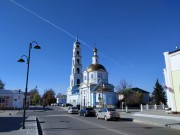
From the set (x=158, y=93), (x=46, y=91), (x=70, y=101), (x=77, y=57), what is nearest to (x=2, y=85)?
(x=46, y=91)

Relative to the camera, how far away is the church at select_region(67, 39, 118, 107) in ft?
251

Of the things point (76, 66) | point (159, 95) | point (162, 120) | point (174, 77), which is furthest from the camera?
point (76, 66)

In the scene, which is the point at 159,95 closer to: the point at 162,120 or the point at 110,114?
the point at 110,114

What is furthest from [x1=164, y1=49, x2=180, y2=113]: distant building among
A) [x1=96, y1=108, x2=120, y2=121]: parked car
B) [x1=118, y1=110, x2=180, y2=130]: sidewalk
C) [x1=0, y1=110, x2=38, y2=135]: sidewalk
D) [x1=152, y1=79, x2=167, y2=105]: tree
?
[x1=152, y1=79, x2=167, y2=105]: tree

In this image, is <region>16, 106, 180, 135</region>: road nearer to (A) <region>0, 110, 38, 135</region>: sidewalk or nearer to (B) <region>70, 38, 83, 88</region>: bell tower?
(A) <region>0, 110, 38, 135</region>: sidewalk

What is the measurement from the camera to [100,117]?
27.4 m

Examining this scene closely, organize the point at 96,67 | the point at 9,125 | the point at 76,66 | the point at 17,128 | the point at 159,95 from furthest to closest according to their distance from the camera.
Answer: the point at 76,66 < the point at 96,67 < the point at 159,95 < the point at 9,125 < the point at 17,128

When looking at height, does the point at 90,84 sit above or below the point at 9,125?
above

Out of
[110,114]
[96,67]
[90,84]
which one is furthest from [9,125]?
[96,67]

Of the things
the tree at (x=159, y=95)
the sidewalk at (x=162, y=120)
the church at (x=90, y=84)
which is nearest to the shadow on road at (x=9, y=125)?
the sidewalk at (x=162, y=120)

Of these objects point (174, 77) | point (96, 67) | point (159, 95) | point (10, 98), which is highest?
point (96, 67)

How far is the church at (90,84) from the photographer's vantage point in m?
76.6

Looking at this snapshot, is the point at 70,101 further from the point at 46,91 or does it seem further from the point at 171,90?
the point at 171,90

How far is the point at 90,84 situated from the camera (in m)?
81.9
